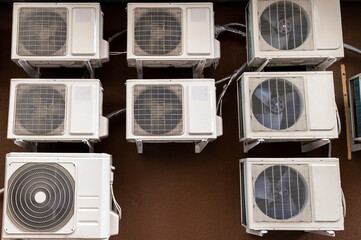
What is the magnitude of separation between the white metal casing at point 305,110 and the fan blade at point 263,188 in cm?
23

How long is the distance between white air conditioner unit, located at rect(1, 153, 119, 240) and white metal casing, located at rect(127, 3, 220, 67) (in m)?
0.65

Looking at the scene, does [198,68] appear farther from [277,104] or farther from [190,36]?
[277,104]

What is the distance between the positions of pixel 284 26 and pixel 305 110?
19.8 inches

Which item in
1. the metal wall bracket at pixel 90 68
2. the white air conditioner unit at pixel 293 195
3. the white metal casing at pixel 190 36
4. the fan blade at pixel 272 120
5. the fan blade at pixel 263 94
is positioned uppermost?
the white metal casing at pixel 190 36

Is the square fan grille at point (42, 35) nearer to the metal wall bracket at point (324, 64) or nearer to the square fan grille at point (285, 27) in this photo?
the square fan grille at point (285, 27)

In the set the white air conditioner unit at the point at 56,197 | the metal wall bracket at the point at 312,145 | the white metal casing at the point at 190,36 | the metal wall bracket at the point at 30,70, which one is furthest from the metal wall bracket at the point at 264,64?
the metal wall bracket at the point at 30,70

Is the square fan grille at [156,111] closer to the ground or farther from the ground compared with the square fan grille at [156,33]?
closer to the ground

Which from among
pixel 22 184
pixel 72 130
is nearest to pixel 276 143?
pixel 72 130

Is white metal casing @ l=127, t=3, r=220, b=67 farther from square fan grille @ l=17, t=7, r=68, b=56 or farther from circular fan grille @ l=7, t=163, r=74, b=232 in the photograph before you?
circular fan grille @ l=7, t=163, r=74, b=232

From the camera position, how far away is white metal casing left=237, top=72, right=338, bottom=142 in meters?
2.21

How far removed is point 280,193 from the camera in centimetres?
218

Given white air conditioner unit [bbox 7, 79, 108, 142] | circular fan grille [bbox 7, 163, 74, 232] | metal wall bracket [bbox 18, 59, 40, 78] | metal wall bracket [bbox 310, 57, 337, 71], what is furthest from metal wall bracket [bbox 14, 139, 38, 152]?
metal wall bracket [bbox 310, 57, 337, 71]

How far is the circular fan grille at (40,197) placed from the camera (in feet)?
6.81

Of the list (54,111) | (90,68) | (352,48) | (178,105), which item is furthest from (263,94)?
(54,111)
